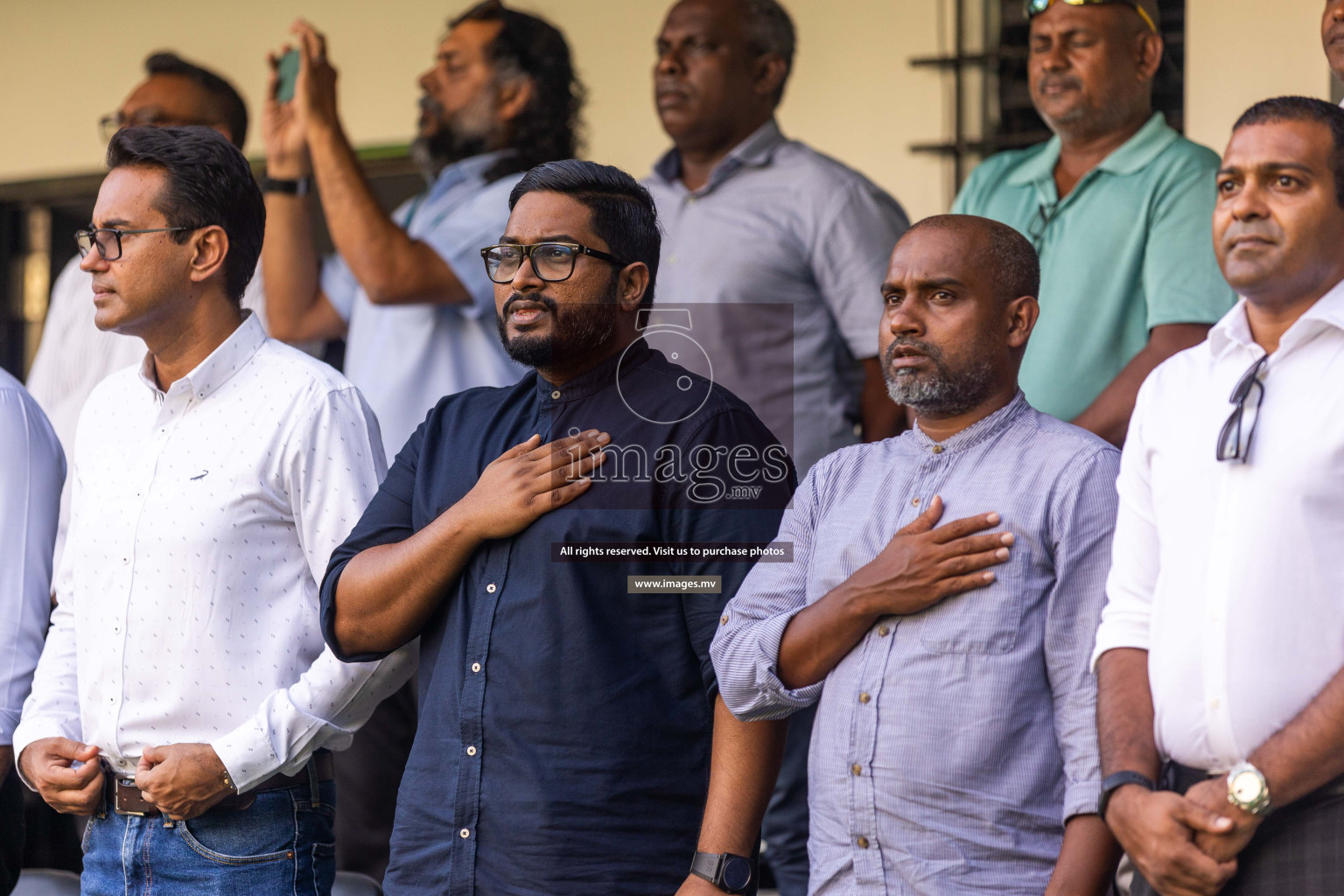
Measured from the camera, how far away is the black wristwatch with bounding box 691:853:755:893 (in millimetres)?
2520

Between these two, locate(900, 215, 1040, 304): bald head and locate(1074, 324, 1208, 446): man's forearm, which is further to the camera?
locate(1074, 324, 1208, 446): man's forearm

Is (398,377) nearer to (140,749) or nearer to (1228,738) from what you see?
(140,749)

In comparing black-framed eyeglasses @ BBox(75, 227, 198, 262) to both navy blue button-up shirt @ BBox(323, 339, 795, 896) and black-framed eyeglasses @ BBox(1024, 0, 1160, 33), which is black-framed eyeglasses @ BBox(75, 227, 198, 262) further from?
black-framed eyeglasses @ BBox(1024, 0, 1160, 33)

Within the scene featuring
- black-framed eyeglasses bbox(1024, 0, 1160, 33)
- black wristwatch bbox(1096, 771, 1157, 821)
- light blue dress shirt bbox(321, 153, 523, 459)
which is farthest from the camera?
light blue dress shirt bbox(321, 153, 523, 459)

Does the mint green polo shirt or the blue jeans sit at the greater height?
the mint green polo shirt

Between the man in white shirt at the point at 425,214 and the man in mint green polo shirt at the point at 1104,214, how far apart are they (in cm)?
132

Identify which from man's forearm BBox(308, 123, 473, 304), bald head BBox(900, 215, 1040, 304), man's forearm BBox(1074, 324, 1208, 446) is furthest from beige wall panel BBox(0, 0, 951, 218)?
bald head BBox(900, 215, 1040, 304)

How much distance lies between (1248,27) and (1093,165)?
1.06 meters

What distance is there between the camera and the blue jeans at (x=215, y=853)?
292 cm

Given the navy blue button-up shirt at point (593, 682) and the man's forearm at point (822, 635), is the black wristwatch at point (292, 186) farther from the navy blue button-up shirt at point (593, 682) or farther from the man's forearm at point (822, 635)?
the man's forearm at point (822, 635)

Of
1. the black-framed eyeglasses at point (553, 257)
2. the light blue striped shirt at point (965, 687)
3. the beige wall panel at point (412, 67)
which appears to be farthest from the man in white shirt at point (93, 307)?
the light blue striped shirt at point (965, 687)

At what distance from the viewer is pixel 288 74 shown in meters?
4.78

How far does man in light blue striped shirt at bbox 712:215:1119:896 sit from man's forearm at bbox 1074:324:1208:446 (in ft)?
2.04

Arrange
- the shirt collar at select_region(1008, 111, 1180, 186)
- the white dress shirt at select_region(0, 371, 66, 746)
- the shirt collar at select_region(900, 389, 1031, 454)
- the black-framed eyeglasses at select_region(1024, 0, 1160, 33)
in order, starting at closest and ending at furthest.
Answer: the shirt collar at select_region(900, 389, 1031, 454) < the white dress shirt at select_region(0, 371, 66, 746) < the shirt collar at select_region(1008, 111, 1180, 186) < the black-framed eyeglasses at select_region(1024, 0, 1160, 33)
